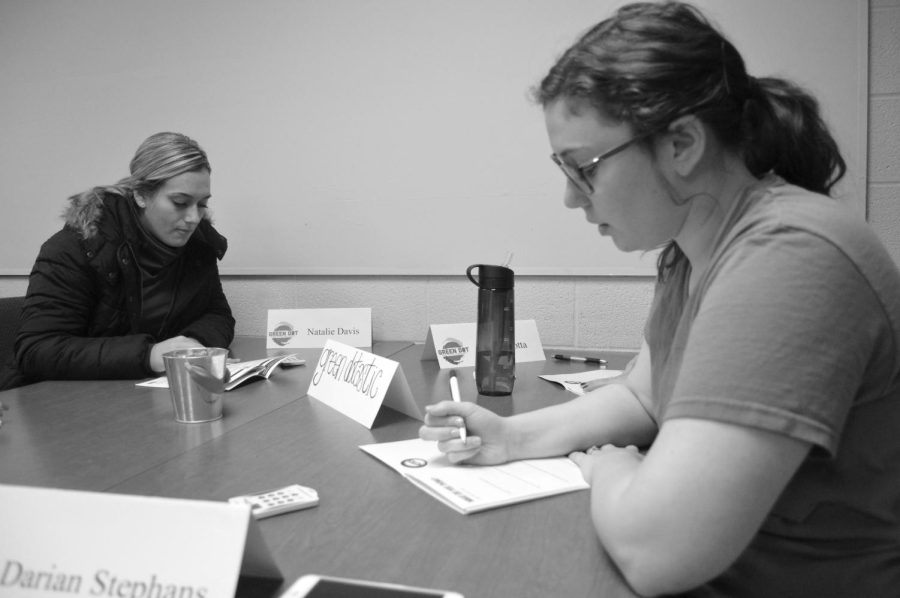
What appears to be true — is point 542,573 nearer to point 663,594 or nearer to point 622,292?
point 663,594

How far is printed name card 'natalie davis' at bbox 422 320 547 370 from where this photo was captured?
5.70ft

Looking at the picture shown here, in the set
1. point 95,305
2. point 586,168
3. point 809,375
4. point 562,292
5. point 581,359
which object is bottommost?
point 581,359

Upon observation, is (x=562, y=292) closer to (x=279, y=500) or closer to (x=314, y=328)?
(x=314, y=328)

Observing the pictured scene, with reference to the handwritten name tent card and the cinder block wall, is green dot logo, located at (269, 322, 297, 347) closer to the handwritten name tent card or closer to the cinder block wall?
the cinder block wall

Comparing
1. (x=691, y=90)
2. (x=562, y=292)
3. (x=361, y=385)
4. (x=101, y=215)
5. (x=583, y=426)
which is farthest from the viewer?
(x=562, y=292)

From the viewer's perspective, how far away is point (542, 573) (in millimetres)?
→ 638

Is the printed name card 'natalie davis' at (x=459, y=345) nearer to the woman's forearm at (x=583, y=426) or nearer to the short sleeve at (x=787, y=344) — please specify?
the woman's forearm at (x=583, y=426)

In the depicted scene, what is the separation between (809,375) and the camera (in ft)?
1.92

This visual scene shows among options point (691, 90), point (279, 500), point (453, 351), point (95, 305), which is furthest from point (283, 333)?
point (691, 90)

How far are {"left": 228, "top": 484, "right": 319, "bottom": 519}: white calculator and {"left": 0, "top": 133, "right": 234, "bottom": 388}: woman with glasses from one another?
96 cm

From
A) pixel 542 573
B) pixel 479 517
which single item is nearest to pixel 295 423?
pixel 479 517

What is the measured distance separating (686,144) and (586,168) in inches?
4.6

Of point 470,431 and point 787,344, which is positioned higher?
point 787,344

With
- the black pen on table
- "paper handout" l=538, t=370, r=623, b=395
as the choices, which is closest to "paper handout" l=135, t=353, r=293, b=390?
"paper handout" l=538, t=370, r=623, b=395
